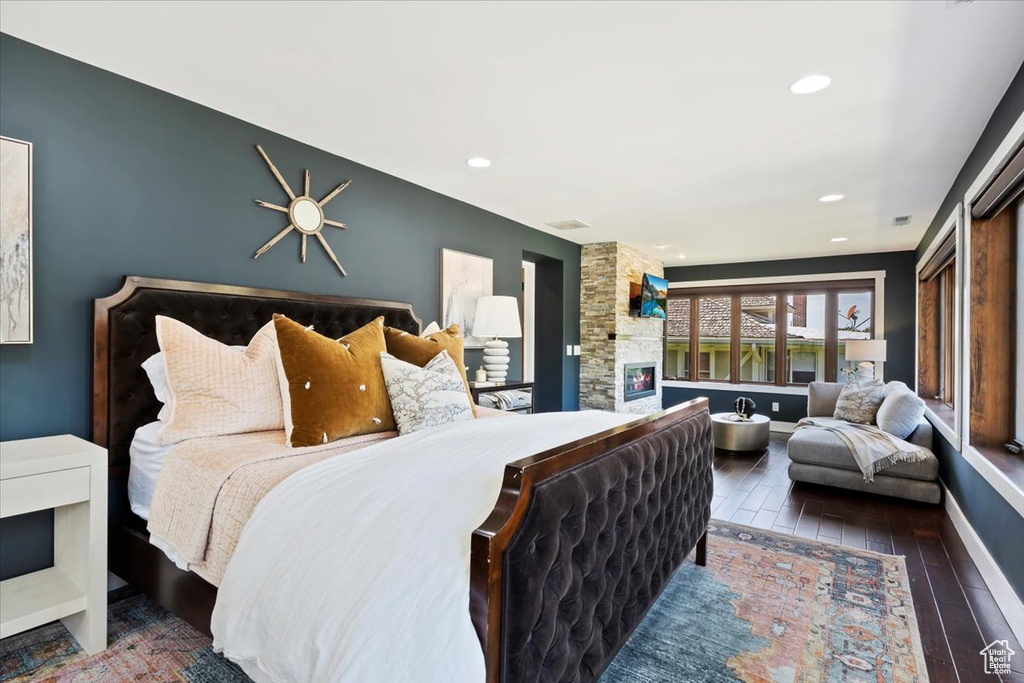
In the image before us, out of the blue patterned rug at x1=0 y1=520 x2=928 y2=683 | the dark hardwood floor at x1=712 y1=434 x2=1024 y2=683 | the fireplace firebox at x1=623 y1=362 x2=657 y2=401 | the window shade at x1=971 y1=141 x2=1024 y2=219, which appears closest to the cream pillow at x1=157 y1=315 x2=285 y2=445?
the blue patterned rug at x1=0 y1=520 x2=928 y2=683

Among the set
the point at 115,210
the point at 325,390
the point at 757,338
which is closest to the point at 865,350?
the point at 757,338

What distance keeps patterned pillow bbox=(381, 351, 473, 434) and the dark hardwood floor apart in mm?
2022

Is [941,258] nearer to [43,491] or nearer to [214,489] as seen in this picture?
[214,489]

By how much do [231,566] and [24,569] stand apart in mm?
1454

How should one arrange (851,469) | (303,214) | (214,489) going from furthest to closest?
(851,469) → (303,214) → (214,489)

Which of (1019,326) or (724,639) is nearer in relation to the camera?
(724,639)

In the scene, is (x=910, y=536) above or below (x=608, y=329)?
below

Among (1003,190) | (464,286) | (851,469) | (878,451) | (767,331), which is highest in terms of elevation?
(1003,190)

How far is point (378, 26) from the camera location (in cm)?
195

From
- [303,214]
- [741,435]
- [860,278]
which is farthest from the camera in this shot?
[860,278]

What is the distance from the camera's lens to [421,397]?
7.63 ft

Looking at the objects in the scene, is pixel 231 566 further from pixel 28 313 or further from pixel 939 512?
pixel 939 512

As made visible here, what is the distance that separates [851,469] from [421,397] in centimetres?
353

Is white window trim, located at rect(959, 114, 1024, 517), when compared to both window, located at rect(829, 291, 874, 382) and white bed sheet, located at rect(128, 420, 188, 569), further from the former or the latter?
window, located at rect(829, 291, 874, 382)
